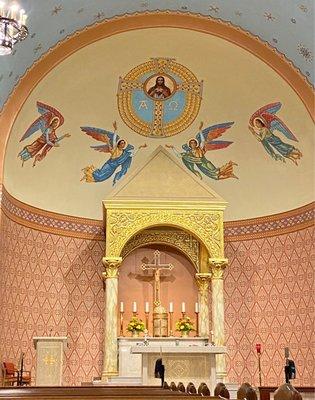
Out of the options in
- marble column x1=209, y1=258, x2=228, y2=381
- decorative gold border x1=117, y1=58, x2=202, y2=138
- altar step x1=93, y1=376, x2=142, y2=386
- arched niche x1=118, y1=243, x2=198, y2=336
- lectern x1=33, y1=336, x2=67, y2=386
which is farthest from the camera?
arched niche x1=118, y1=243, x2=198, y2=336

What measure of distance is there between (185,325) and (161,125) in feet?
17.1

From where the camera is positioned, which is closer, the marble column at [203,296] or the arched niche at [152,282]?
the marble column at [203,296]

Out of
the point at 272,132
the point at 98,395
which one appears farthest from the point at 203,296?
the point at 98,395

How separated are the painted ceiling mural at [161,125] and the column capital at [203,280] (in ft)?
6.35

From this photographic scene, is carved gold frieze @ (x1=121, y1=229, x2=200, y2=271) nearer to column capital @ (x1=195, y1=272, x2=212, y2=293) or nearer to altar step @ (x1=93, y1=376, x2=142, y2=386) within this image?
column capital @ (x1=195, y1=272, x2=212, y2=293)

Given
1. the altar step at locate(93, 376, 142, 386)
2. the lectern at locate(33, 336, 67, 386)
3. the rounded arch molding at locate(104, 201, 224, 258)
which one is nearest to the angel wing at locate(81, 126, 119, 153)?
the rounded arch molding at locate(104, 201, 224, 258)

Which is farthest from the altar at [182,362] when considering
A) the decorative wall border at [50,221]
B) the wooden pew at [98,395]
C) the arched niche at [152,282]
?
the wooden pew at [98,395]

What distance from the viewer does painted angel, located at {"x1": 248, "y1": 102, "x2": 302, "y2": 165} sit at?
15461 millimetres

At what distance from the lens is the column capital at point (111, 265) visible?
1445cm

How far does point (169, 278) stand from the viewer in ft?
53.1

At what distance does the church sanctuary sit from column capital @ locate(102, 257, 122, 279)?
0.03 metres

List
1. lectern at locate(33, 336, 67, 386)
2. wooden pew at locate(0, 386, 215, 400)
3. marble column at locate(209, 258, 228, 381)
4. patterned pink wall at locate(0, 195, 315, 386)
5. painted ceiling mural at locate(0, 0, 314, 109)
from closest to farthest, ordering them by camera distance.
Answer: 1. wooden pew at locate(0, 386, 215, 400)
2. lectern at locate(33, 336, 67, 386)
3. painted ceiling mural at locate(0, 0, 314, 109)
4. marble column at locate(209, 258, 228, 381)
5. patterned pink wall at locate(0, 195, 315, 386)

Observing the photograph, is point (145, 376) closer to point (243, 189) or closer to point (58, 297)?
point (58, 297)

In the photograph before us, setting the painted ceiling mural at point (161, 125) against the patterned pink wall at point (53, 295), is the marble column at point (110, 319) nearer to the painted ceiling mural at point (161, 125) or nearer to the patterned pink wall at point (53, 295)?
the patterned pink wall at point (53, 295)
